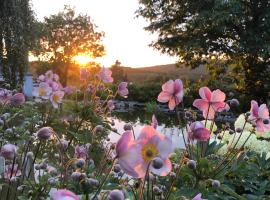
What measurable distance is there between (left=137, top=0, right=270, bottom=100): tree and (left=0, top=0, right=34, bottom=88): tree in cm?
750

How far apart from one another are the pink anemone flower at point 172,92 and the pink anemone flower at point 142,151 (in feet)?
2.39

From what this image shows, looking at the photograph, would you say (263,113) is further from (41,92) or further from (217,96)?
(41,92)

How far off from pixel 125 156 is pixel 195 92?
22274 millimetres

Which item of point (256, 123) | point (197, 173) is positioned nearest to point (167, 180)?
point (197, 173)

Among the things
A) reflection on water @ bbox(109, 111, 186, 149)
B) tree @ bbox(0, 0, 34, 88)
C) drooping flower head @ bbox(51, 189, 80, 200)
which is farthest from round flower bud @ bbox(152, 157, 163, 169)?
tree @ bbox(0, 0, 34, 88)

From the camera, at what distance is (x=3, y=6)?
1762 centimetres

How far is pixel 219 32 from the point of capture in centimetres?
2302

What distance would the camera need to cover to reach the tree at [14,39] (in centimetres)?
1777

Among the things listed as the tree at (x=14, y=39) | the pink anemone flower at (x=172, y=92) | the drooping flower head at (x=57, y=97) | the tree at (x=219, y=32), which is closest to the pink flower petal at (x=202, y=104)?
the pink anemone flower at (x=172, y=92)

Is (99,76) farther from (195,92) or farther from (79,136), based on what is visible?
(195,92)

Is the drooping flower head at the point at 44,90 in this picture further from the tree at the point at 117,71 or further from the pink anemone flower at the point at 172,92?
the tree at the point at 117,71

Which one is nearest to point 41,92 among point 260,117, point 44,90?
point 44,90

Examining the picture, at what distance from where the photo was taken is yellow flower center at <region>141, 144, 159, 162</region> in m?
1.05

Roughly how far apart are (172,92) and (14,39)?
17.2 metres
